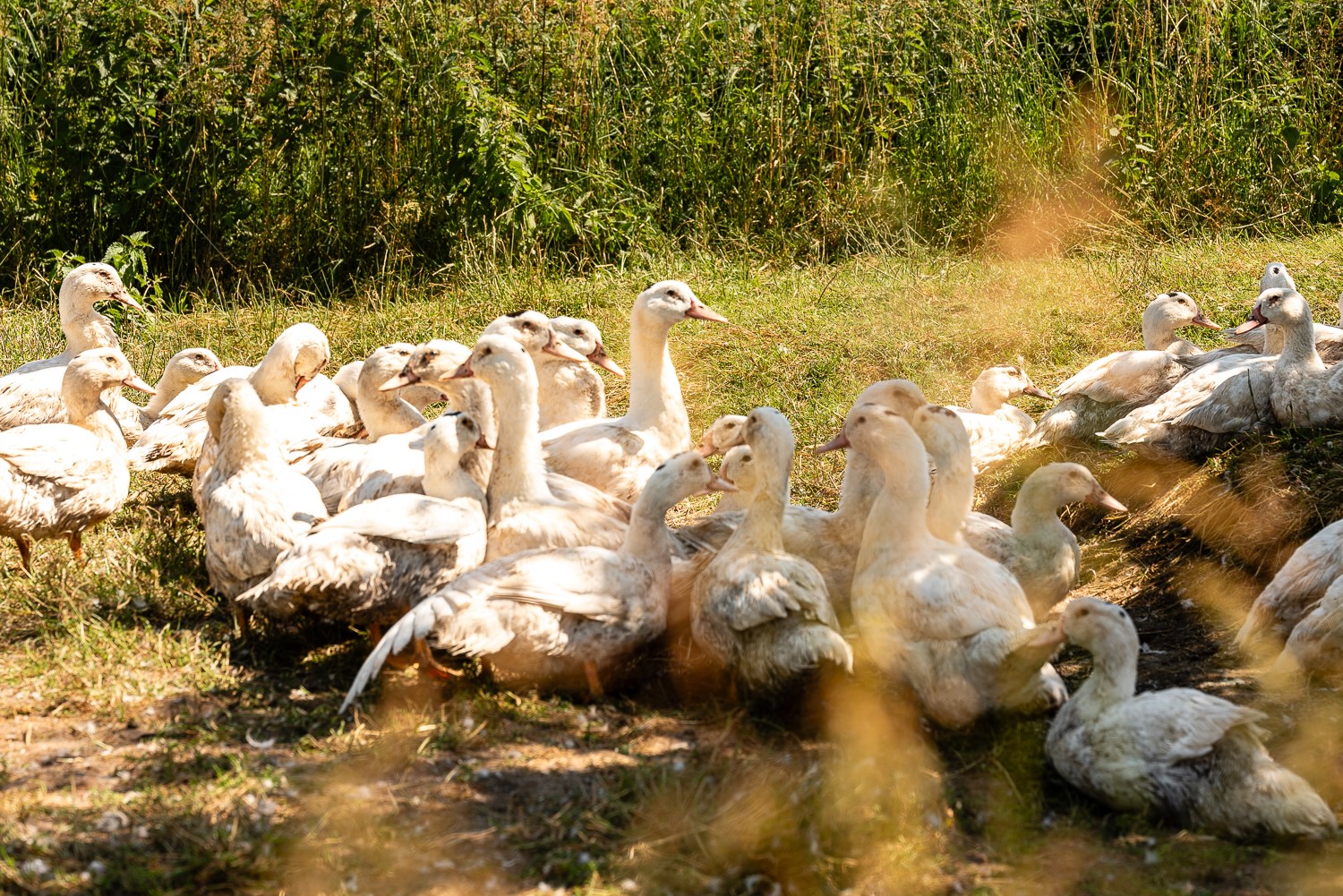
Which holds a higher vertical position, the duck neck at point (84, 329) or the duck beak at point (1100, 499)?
the duck neck at point (84, 329)

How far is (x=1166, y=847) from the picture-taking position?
388 cm

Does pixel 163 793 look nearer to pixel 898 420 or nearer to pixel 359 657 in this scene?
pixel 359 657

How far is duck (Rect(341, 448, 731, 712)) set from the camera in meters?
4.68

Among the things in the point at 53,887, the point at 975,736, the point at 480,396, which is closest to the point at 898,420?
the point at 975,736

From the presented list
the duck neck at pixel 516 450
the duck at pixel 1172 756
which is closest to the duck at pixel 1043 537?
the duck at pixel 1172 756

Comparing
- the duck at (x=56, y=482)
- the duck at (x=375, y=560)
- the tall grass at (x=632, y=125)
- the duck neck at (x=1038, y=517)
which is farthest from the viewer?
the tall grass at (x=632, y=125)

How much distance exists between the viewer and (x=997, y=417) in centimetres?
730

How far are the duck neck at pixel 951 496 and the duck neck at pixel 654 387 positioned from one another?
5.77 feet

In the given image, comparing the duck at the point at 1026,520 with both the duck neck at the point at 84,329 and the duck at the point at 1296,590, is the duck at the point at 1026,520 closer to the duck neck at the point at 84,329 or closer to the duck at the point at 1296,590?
the duck at the point at 1296,590

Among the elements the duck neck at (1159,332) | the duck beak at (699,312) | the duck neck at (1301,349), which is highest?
the duck beak at (699,312)

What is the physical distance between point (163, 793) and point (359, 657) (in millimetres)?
1231

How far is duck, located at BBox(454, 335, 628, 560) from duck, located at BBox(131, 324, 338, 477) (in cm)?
176

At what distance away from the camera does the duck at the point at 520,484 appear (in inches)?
221

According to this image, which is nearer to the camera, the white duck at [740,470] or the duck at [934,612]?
the duck at [934,612]
